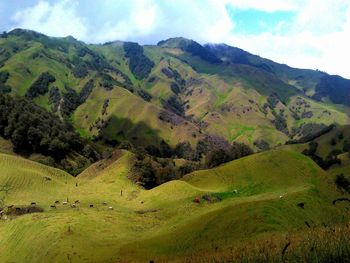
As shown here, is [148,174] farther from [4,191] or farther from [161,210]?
[4,191]

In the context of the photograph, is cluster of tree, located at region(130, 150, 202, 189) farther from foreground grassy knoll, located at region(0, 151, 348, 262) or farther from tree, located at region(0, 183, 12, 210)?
tree, located at region(0, 183, 12, 210)

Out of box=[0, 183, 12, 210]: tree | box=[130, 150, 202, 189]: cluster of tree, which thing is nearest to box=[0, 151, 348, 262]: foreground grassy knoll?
box=[0, 183, 12, 210]: tree

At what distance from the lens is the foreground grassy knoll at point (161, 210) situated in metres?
45.7

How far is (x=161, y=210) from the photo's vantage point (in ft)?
298

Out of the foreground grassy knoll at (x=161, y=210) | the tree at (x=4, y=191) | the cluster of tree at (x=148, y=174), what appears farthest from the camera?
the cluster of tree at (x=148, y=174)

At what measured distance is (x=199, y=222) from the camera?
5388 centimetres

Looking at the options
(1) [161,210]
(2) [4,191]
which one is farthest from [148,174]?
(2) [4,191]

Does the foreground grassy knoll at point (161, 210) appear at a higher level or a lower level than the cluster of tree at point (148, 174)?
lower

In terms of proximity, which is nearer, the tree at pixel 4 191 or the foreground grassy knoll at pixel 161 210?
the foreground grassy knoll at pixel 161 210

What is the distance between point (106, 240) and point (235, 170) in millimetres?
53115

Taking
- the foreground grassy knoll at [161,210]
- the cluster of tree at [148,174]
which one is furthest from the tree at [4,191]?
the cluster of tree at [148,174]

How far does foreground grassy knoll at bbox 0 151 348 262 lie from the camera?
150 ft

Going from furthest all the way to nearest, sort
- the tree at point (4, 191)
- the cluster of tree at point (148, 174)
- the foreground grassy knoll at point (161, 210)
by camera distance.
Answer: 1. the cluster of tree at point (148, 174)
2. the tree at point (4, 191)
3. the foreground grassy knoll at point (161, 210)

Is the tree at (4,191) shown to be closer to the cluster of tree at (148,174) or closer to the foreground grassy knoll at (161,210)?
the foreground grassy knoll at (161,210)
